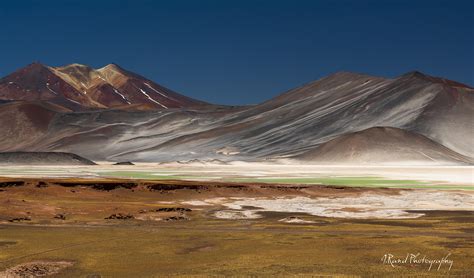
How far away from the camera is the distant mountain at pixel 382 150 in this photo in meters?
138

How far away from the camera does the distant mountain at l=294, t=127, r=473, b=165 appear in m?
138

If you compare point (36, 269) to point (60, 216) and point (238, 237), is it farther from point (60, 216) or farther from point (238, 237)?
point (60, 216)

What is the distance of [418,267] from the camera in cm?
1565

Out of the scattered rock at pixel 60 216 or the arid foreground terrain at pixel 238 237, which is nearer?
the arid foreground terrain at pixel 238 237

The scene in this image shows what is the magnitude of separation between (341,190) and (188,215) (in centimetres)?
1937

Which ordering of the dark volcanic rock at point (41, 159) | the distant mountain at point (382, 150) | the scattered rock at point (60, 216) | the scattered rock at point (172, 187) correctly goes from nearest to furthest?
the scattered rock at point (60, 216) → the scattered rock at point (172, 187) → the dark volcanic rock at point (41, 159) → the distant mountain at point (382, 150)

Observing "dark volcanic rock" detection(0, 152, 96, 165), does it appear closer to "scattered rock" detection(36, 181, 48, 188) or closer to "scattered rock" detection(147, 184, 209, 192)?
"scattered rock" detection(36, 181, 48, 188)

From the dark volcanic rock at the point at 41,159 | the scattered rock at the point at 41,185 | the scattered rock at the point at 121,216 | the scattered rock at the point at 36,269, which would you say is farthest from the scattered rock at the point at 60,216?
the dark volcanic rock at the point at 41,159

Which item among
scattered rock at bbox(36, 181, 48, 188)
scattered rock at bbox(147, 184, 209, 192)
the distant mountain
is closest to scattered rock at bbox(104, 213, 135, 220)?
scattered rock at bbox(147, 184, 209, 192)

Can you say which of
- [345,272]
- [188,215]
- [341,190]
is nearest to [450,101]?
[341,190]

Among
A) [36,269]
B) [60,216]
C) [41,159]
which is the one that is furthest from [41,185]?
[41,159]

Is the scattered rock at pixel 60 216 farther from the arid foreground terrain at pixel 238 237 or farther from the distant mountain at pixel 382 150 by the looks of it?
the distant mountain at pixel 382 150

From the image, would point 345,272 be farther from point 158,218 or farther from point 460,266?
point 158,218

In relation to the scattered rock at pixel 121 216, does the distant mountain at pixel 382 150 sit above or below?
above
